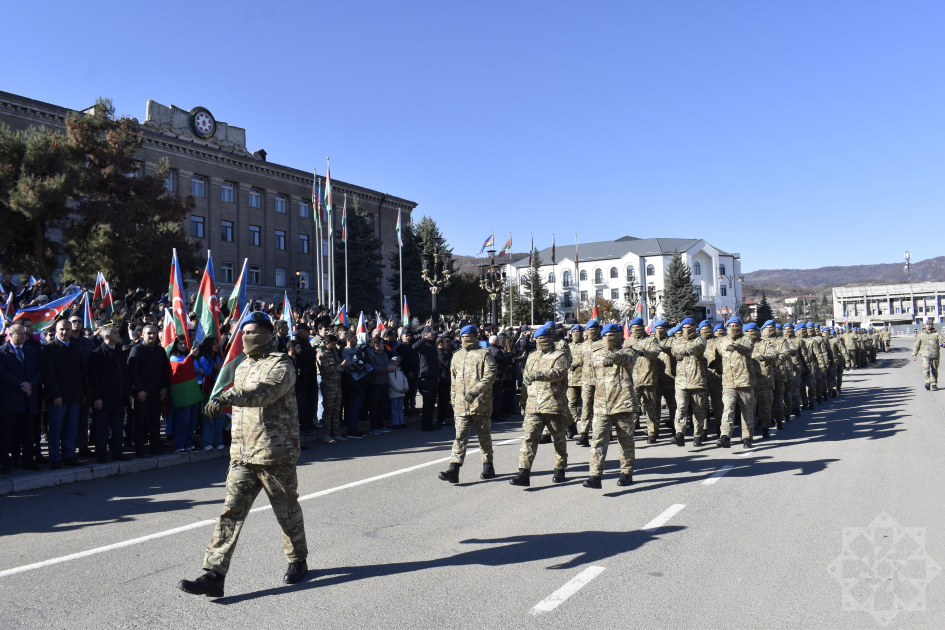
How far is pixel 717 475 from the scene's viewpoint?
827cm

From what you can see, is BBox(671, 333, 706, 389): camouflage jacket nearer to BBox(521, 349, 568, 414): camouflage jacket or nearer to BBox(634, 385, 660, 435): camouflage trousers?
BBox(634, 385, 660, 435): camouflage trousers

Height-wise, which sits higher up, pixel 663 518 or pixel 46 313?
pixel 46 313

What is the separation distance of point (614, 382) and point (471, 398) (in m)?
1.79

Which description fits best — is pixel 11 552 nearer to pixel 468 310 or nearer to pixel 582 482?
pixel 582 482

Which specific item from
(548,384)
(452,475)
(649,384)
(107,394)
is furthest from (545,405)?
(107,394)

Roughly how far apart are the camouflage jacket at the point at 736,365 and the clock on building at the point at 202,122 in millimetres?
40748

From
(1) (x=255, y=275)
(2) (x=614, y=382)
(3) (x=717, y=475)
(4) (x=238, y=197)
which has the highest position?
(4) (x=238, y=197)

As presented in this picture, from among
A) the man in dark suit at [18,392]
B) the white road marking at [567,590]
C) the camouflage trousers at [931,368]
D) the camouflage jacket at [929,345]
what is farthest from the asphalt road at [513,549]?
the camouflage trousers at [931,368]

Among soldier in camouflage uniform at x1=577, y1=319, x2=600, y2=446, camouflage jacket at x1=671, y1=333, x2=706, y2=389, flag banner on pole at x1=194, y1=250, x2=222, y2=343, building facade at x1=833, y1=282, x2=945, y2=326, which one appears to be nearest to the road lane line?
soldier in camouflage uniform at x1=577, y1=319, x2=600, y2=446

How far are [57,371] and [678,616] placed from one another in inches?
327

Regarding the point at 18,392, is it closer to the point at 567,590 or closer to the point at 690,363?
the point at 567,590

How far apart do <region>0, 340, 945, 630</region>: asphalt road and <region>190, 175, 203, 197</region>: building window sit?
37.2 metres

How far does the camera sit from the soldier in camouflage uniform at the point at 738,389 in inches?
408

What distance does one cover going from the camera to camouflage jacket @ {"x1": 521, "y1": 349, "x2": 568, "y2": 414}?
783 cm
